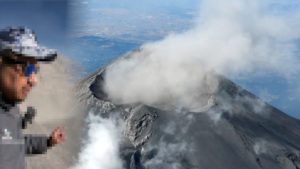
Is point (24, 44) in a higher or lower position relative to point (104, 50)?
higher

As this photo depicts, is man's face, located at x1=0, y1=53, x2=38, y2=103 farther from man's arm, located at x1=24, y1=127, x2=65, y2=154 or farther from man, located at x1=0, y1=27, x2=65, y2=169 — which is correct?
man's arm, located at x1=24, y1=127, x2=65, y2=154

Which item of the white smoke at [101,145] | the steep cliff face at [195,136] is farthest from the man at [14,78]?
the steep cliff face at [195,136]

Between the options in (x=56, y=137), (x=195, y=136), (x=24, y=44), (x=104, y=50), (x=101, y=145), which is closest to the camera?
(x=24, y=44)

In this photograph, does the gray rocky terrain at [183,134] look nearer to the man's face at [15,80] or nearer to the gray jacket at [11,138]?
the gray jacket at [11,138]

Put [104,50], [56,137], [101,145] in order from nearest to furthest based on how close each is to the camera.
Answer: [56,137]
[101,145]
[104,50]

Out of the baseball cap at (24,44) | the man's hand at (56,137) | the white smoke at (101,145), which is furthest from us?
the white smoke at (101,145)

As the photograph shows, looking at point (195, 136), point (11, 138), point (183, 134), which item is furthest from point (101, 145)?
point (11, 138)

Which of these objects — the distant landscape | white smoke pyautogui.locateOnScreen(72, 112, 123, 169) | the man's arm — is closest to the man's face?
the man's arm

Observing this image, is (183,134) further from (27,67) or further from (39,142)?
(27,67)
